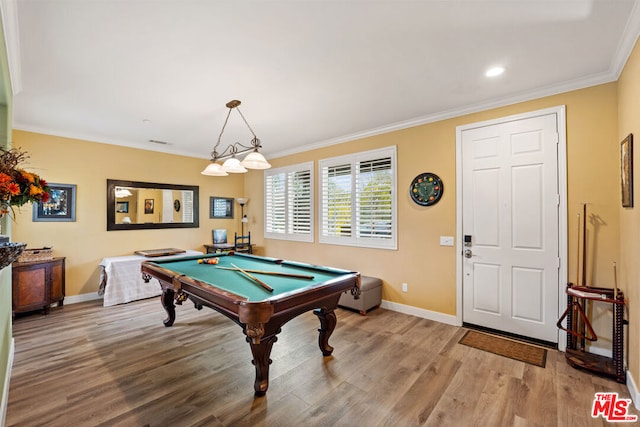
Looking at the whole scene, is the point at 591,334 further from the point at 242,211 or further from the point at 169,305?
the point at 242,211

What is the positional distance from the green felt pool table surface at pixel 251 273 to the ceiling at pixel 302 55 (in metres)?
1.94

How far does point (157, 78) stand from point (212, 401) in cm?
296

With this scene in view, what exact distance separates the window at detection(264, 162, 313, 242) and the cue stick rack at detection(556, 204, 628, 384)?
370 centimetres

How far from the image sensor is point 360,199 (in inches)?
180

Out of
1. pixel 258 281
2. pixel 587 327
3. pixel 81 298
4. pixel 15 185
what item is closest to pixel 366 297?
pixel 258 281

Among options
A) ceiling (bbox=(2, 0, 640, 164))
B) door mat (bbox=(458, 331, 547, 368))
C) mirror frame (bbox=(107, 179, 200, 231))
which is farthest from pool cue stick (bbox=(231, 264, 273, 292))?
mirror frame (bbox=(107, 179, 200, 231))

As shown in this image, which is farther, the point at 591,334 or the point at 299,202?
the point at 299,202

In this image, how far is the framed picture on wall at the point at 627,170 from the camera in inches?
86.9

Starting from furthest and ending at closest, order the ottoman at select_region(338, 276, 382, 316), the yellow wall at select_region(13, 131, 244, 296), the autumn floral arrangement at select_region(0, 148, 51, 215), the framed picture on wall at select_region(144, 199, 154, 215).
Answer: the framed picture on wall at select_region(144, 199, 154, 215) < the yellow wall at select_region(13, 131, 244, 296) < the ottoman at select_region(338, 276, 382, 316) < the autumn floral arrangement at select_region(0, 148, 51, 215)

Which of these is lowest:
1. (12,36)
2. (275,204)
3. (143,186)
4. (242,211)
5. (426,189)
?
(242,211)

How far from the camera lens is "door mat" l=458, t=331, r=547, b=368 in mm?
2758

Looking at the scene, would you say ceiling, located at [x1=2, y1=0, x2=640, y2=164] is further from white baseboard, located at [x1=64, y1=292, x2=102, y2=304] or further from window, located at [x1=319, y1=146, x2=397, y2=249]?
white baseboard, located at [x1=64, y1=292, x2=102, y2=304]

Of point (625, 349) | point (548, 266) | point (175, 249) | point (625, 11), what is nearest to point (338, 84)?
point (625, 11)

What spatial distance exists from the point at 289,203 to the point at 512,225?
3.81m
